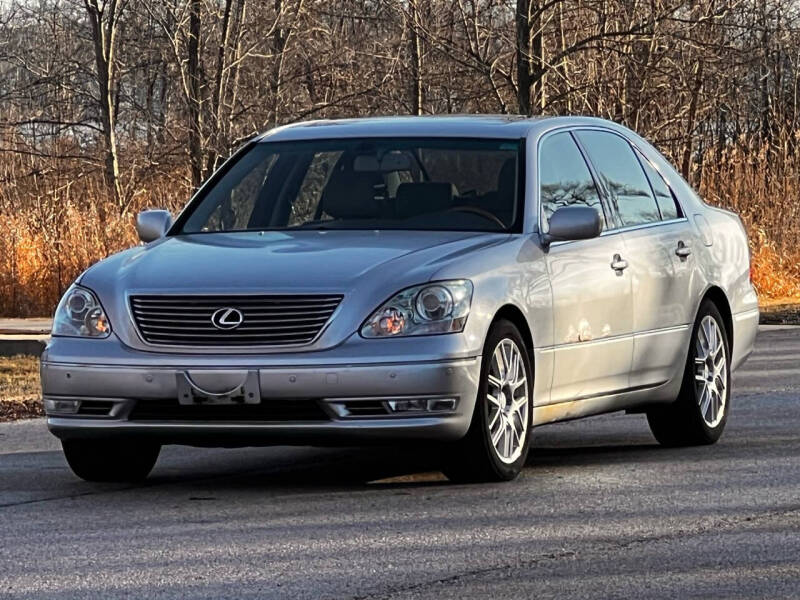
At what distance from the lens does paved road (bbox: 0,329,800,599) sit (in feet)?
19.5

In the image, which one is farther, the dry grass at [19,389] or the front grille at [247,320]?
the dry grass at [19,389]

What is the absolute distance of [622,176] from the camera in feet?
32.6

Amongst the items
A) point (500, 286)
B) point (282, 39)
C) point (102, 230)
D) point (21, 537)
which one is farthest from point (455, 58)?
point (21, 537)

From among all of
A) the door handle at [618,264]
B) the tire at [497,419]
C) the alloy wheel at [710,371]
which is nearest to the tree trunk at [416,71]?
the alloy wheel at [710,371]

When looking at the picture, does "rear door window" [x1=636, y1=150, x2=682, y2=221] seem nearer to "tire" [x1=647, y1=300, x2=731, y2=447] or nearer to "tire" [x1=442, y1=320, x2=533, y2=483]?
"tire" [x1=647, y1=300, x2=731, y2=447]

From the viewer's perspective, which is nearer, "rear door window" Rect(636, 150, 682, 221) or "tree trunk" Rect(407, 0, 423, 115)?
"rear door window" Rect(636, 150, 682, 221)

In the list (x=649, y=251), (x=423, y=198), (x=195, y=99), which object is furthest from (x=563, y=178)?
(x=195, y=99)

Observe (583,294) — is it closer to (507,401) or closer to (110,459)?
(507,401)

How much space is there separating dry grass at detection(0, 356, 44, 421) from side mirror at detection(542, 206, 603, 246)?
4.61m

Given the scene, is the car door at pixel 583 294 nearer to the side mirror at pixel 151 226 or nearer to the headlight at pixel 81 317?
the side mirror at pixel 151 226

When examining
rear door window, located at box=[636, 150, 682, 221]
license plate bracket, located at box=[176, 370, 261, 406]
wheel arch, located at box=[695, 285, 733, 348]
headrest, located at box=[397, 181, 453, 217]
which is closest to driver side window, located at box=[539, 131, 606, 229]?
headrest, located at box=[397, 181, 453, 217]

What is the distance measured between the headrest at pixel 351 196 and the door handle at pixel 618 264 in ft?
3.77

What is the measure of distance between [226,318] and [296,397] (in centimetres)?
44

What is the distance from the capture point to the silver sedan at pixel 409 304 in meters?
7.72
